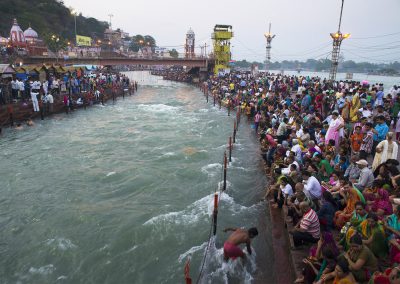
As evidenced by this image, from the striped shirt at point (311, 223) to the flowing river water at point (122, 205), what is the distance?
149 cm

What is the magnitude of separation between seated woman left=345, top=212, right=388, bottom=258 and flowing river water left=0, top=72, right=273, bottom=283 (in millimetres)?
2448

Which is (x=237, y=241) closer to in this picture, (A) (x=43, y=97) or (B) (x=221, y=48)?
(A) (x=43, y=97)

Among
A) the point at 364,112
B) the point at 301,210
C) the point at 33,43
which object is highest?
the point at 33,43

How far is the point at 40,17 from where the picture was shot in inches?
3366

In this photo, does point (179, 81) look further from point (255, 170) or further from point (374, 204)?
point (374, 204)

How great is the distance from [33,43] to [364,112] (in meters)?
58.7

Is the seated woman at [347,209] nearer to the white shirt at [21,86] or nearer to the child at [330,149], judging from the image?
the child at [330,149]

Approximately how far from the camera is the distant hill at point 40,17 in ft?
242

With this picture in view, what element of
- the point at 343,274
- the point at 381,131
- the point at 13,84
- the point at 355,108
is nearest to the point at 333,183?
the point at 343,274

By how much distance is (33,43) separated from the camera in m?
55.8

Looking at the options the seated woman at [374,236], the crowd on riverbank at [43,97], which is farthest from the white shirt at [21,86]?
the seated woman at [374,236]

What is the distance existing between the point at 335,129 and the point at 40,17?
312 ft

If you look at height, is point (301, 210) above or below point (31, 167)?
above

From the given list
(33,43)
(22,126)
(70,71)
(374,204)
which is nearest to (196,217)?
(374,204)
